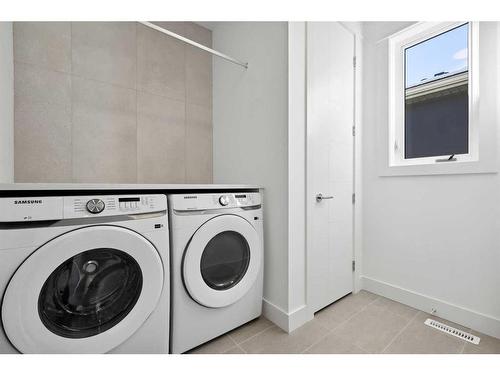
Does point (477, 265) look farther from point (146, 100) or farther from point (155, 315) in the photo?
point (146, 100)

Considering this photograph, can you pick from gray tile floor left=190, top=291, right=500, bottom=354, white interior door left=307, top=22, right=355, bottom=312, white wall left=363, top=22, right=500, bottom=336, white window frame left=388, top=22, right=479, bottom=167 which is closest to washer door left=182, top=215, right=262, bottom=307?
gray tile floor left=190, top=291, right=500, bottom=354

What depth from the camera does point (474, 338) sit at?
131cm

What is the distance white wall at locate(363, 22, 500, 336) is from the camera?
1.37 metres

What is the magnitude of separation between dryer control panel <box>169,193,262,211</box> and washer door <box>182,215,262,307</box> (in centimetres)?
7

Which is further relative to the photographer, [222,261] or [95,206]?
[222,261]

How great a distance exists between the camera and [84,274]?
917 millimetres

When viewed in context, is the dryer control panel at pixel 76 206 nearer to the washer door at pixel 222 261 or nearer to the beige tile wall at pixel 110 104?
the washer door at pixel 222 261

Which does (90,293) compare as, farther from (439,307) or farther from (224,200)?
(439,307)

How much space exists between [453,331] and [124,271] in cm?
189

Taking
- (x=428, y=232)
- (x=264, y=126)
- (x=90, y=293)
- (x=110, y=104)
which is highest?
(x=110, y=104)

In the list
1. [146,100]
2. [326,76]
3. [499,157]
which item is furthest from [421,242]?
[146,100]

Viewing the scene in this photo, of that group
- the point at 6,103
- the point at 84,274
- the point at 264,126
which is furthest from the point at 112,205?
the point at 264,126

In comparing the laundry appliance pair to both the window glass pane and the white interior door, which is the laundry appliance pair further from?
the window glass pane
